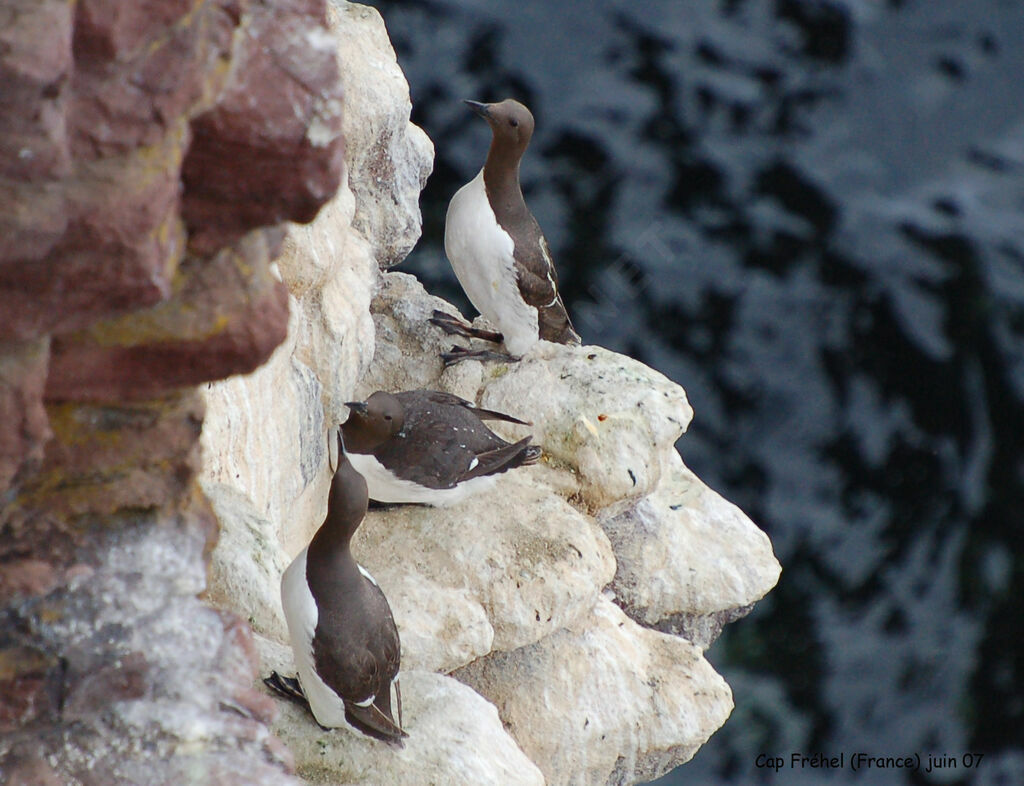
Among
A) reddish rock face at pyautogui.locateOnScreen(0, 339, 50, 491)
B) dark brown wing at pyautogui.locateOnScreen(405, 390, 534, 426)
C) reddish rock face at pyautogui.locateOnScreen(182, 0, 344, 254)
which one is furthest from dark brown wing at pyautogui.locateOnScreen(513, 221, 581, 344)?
reddish rock face at pyautogui.locateOnScreen(0, 339, 50, 491)

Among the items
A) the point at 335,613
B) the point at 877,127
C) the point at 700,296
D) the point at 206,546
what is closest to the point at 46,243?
the point at 206,546

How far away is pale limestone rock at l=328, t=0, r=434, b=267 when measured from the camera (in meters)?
6.23

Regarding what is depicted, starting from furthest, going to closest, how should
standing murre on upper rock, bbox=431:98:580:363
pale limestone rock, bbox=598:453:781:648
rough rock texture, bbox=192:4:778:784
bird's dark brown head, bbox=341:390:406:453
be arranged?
pale limestone rock, bbox=598:453:781:648
standing murre on upper rock, bbox=431:98:580:363
bird's dark brown head, bbox=341:390:406:453
rough rock texture, bbox=192:4:778:784

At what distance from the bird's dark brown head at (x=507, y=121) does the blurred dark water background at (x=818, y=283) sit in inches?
120

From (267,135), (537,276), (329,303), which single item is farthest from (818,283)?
(267,135)

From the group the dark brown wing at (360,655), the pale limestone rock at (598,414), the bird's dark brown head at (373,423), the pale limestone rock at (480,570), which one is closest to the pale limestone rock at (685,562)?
the pale limestone rock at (598,414)

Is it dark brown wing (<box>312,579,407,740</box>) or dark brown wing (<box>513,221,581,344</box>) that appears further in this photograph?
dark brown wing (<box>513,221,581,344</box>)

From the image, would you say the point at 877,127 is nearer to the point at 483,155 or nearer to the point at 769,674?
the point at 483,155

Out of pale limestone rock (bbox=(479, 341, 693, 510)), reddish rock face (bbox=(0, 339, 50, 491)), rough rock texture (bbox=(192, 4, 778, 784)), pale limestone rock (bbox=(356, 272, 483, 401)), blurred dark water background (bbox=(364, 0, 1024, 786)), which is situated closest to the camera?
reddish rock face (bbox=(0, 339, 50, 491))

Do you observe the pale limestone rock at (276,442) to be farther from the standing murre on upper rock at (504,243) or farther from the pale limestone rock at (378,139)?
the pale limestone rock at (378,139)

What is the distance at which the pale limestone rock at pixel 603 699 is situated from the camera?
575cm

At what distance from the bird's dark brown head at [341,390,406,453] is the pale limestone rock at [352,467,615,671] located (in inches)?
18.2

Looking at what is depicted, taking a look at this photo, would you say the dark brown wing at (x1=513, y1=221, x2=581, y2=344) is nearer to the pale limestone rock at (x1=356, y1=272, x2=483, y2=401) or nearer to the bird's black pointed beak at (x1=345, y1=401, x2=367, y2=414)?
the pale limestone rock at (x1=356, y1=272, x2=483, y2=401)

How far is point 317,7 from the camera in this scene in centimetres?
224
